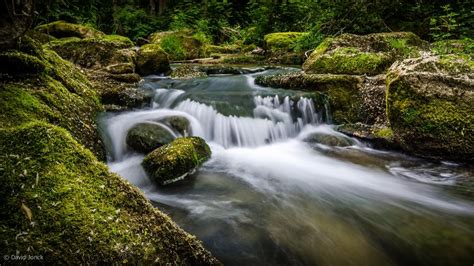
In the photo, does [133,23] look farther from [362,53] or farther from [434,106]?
[434,106]

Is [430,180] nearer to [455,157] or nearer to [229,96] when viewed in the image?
[455,157]

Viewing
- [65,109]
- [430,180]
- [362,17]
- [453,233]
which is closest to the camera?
[453,233]

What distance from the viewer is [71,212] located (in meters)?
1.72

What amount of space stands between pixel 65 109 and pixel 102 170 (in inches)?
92.4

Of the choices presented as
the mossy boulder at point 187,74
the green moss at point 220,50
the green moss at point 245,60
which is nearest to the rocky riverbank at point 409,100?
the mossy boulder at point 187,74

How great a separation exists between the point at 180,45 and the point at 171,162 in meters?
11.6

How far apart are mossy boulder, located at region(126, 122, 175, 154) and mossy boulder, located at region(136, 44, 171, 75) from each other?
454 cm

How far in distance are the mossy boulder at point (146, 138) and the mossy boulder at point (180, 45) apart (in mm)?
9601

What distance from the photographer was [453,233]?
3398 millimetres

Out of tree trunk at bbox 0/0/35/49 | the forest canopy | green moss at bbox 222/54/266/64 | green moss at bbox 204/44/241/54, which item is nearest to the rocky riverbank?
the forest canopy

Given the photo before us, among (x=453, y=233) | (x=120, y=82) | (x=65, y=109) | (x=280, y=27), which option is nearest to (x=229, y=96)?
(x=120, y=82)

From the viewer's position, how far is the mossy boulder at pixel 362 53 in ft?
25.6

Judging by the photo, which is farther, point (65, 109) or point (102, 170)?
point (65, 109)

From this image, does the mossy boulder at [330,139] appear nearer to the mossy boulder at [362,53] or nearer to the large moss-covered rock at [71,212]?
the mossy boulder at [362,53]
